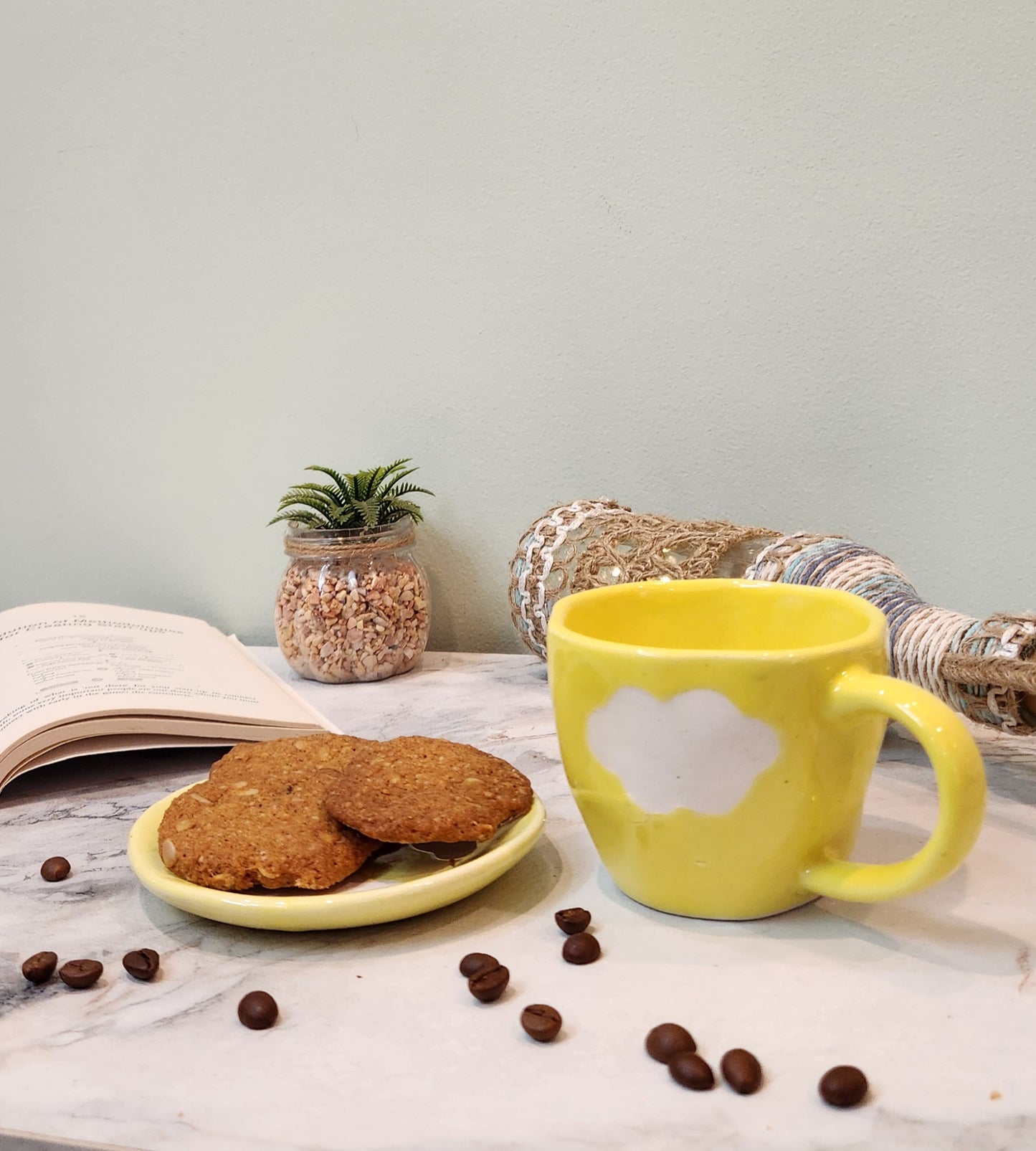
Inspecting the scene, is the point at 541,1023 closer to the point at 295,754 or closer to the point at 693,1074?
the point at 693,1074

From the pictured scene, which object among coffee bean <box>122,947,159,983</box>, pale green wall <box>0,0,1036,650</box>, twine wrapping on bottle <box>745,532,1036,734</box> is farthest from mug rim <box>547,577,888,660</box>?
pale green wall <box>0,0,1036,650</box>

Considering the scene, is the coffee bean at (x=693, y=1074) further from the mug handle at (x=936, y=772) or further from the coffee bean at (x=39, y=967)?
the coffee bean at (x=39, y=967)

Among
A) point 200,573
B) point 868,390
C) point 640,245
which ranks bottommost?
point 200,573

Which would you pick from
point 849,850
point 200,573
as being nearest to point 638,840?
point 849,850

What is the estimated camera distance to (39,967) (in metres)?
0.47

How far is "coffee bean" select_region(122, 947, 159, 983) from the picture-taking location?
465 mm

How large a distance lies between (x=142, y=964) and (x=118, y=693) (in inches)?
13.2

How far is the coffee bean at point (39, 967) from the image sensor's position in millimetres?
468

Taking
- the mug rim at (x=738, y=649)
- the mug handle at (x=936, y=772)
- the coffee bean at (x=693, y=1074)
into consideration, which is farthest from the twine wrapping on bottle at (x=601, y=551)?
the coffee bean at (x=693, y=1074)

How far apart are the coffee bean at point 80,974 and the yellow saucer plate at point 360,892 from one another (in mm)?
46

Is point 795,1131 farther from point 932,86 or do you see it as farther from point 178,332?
point 178,332

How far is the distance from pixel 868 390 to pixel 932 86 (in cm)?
24

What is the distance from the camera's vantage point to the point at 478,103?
981 mm

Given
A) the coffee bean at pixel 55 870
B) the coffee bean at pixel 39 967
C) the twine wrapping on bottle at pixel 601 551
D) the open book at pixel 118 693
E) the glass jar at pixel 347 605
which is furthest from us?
the glass jar at pixel 347 605
